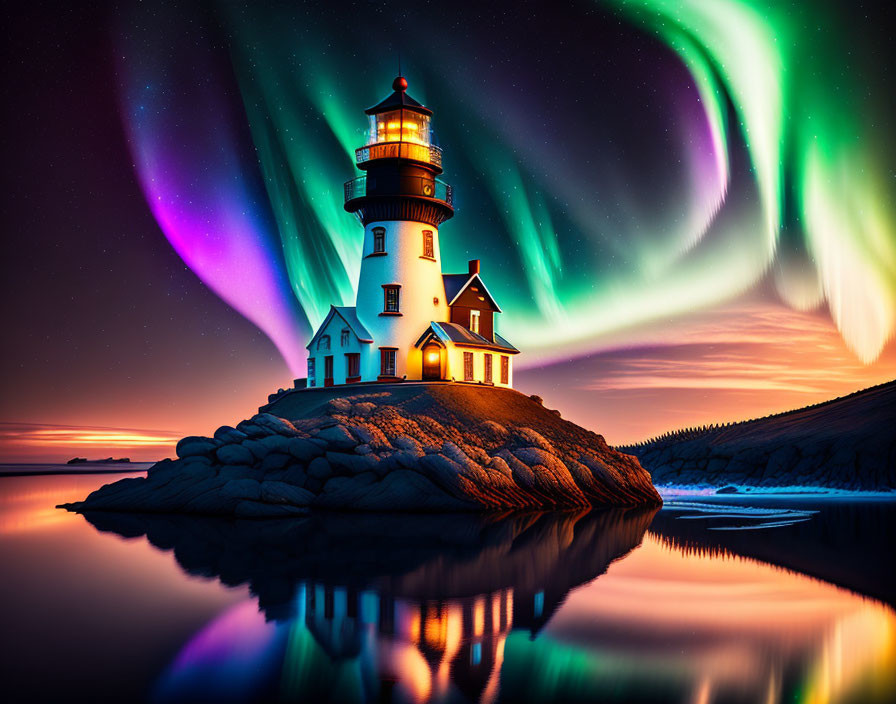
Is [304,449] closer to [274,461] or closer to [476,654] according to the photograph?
[274,461]

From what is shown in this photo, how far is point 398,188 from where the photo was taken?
37.1 m

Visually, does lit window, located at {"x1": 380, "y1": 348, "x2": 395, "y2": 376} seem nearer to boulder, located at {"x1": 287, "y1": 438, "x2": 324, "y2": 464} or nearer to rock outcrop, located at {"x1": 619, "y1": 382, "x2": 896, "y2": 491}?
boulder, located at {"x1": 287, "y1": 438, "x2": 324, "y2": 464}

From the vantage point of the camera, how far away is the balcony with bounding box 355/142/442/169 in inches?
1452

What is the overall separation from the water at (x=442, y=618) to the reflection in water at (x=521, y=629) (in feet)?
0.10

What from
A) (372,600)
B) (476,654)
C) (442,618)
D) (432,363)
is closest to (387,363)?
(432,363)

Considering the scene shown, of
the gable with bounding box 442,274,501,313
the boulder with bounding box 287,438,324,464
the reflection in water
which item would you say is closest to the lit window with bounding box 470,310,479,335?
the gable with bounding box 442,274,501,313


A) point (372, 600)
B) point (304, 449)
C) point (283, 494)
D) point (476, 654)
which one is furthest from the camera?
point (304, 449)

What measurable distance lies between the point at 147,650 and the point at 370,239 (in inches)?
1241

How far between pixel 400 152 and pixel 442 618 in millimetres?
30330

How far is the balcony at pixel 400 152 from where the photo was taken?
121 ft

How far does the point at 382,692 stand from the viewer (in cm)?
632

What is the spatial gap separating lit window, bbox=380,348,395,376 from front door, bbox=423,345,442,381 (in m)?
1.44

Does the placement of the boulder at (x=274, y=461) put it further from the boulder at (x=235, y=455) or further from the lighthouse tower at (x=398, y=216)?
the lighthouse tower at (x=398, y=216)

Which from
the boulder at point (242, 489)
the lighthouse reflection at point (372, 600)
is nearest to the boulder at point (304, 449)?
the boulder at point (242, 489)
